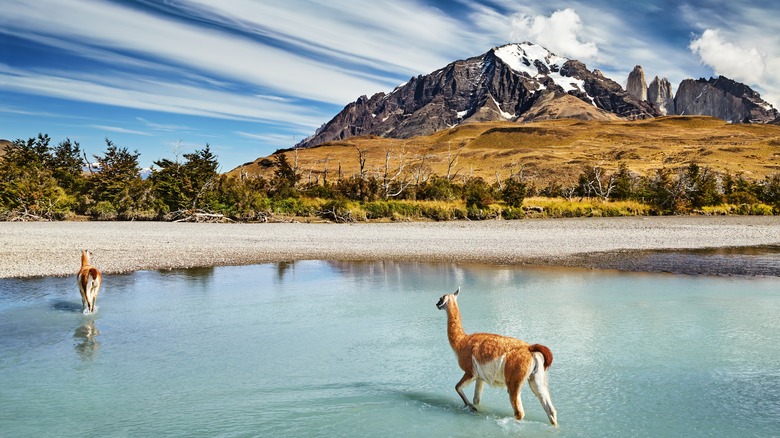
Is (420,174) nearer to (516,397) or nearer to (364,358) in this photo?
(364,358)

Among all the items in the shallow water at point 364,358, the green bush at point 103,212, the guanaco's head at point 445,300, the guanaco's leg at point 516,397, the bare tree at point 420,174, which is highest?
the bare tree at point 420,174

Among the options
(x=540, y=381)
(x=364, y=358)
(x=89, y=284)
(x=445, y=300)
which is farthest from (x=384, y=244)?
(x=540, y=381)

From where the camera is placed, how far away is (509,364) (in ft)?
17.7

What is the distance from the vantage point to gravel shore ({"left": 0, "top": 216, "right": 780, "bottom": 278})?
1878cm

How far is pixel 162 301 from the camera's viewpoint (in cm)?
1284

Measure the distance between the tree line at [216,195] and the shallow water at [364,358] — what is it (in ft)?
72.0

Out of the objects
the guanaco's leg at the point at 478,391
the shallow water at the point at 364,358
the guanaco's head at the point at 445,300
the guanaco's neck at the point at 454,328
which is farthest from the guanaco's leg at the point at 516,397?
the guanaco's head at the point at 445,300

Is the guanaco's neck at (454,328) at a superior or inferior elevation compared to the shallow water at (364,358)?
superior

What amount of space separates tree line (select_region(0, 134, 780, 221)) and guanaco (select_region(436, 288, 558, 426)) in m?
30.9

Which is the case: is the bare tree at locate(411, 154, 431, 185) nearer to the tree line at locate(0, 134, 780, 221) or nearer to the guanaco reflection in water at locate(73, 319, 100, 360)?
the tree line at locate(0, 134, 780, 221)

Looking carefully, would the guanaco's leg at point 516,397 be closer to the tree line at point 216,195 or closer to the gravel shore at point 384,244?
the gravel shore at point 384,244

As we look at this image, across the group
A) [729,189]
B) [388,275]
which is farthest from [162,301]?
[729,189]

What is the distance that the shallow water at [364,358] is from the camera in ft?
20.6

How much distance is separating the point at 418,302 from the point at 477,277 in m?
4.18
